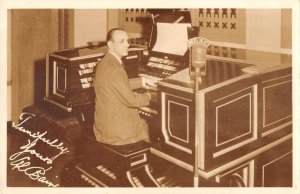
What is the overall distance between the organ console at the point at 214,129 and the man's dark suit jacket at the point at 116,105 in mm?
64

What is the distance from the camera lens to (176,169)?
1655 millimetres

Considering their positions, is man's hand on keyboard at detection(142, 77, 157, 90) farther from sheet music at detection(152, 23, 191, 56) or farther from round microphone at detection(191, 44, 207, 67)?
round microphone at detection(191, 44, 207, 67)

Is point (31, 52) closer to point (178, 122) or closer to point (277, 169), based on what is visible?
point (178, 122)

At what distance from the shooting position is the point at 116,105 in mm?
1751

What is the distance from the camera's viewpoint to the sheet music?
76.5 inches

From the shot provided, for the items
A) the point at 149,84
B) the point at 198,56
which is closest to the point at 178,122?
the point at 198,56

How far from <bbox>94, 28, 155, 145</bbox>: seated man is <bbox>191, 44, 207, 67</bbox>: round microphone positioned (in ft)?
1.08

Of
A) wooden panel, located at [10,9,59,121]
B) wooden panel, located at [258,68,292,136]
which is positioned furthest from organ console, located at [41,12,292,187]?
wooden panel, located at [10,9,59,121]

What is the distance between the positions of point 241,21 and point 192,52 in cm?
55

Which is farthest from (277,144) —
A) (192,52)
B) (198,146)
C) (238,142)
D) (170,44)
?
(170,44)

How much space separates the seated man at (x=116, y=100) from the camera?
1.71 m
